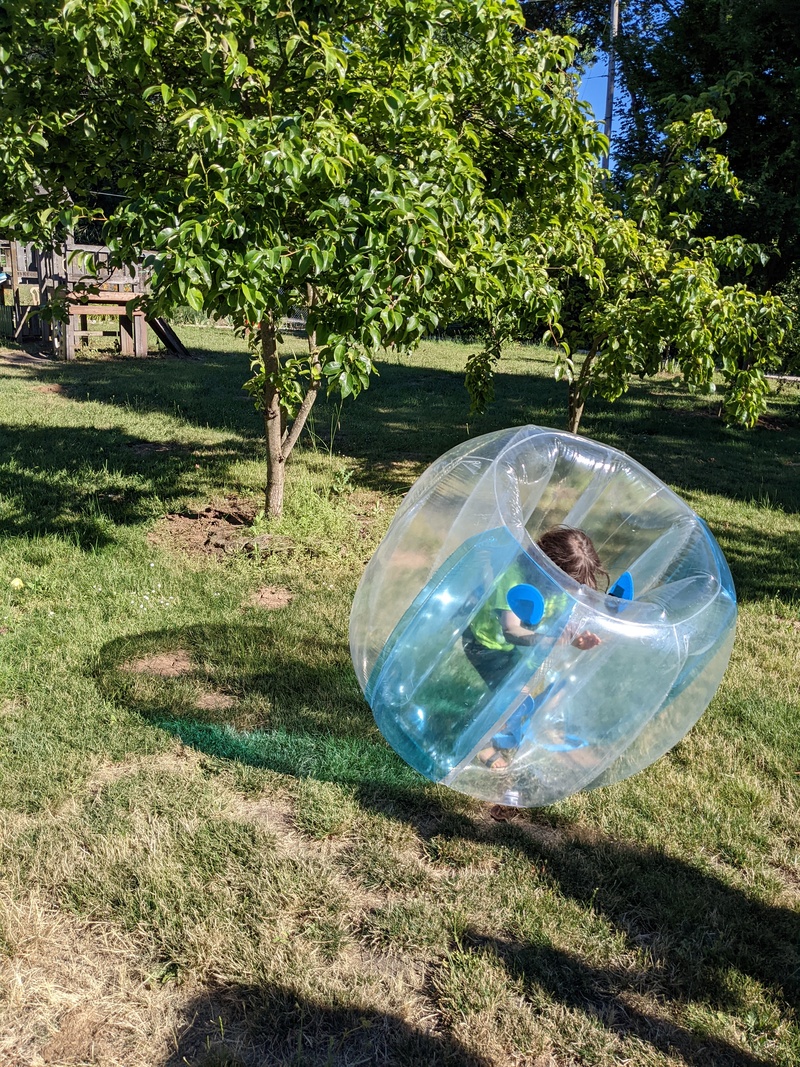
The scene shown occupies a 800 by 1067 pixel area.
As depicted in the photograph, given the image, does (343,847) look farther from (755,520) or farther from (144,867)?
(755,520)

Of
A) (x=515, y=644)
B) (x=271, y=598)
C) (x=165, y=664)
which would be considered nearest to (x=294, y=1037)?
(x=515, y=644)

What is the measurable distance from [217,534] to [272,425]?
3.02 feet

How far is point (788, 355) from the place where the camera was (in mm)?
18641

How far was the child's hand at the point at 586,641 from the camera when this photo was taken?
2.53 metres

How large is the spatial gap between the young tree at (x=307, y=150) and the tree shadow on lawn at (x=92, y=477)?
198 centimetres

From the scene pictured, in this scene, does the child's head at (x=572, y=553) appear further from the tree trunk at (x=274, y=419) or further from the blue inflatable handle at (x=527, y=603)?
the tree trunk at (x=274, y=419)

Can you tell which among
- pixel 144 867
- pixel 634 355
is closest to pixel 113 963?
pixel 144 867

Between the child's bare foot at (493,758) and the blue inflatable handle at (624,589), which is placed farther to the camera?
the blue inflatable handle at (624,589)

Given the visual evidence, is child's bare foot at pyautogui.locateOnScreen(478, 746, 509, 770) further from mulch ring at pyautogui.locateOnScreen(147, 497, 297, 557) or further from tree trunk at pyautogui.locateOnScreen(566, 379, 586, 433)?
tree trunk at pyautogui.locateOnScreen(566, 379, 586, 433)

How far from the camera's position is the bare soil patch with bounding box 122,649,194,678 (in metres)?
4.35

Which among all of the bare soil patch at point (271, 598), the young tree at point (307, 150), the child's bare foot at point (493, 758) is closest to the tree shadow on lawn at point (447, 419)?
the bare soil patch at point (271, 598)

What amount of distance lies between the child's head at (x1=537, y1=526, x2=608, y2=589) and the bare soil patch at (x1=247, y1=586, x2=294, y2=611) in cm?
247

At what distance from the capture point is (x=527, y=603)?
2.55 metres

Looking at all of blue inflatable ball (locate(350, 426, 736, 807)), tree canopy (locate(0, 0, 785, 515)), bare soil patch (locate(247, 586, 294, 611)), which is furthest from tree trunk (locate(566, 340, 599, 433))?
blue inflatable ball (locate(350, 426, 736, 807))
